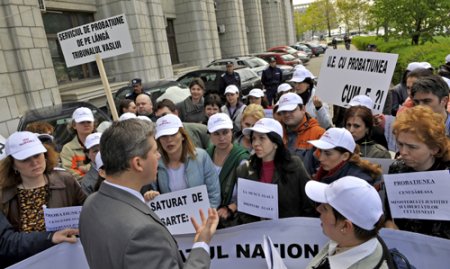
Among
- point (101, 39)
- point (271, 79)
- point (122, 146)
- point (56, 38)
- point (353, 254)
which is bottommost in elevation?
point (353, 254)

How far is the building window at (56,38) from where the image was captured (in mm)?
12648

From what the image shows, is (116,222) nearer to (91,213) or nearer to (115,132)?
(91,213)

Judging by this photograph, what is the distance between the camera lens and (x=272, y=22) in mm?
39281

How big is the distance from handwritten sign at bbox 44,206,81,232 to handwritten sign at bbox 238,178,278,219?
4.17 ft

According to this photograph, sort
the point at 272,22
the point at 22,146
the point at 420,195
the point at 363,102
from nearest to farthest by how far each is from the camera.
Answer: the point at 420,195, the point at 22,146, the point at 363,102, the point at 272,22

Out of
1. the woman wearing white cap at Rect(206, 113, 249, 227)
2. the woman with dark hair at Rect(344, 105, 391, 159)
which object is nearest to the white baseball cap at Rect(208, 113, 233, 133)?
the woman wearing white cap at Rect(206, 113, 249, 227)

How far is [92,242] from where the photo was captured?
1768 millimetres

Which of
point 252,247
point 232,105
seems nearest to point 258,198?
point 252,247

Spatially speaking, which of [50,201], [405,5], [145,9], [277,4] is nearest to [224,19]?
[145,9]

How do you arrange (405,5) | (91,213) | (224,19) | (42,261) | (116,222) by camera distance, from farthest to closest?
(224,19) → (405,5) → (42,261) → (91,213) → (116,222)

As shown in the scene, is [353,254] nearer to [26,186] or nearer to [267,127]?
[267,127]

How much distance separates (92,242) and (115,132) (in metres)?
0.55

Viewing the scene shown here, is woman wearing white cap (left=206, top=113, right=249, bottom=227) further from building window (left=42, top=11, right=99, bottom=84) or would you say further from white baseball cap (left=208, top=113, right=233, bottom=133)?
building window (left=42, top=11, right=99, bottom=84)

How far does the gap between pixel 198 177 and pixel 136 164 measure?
4.53 feet
